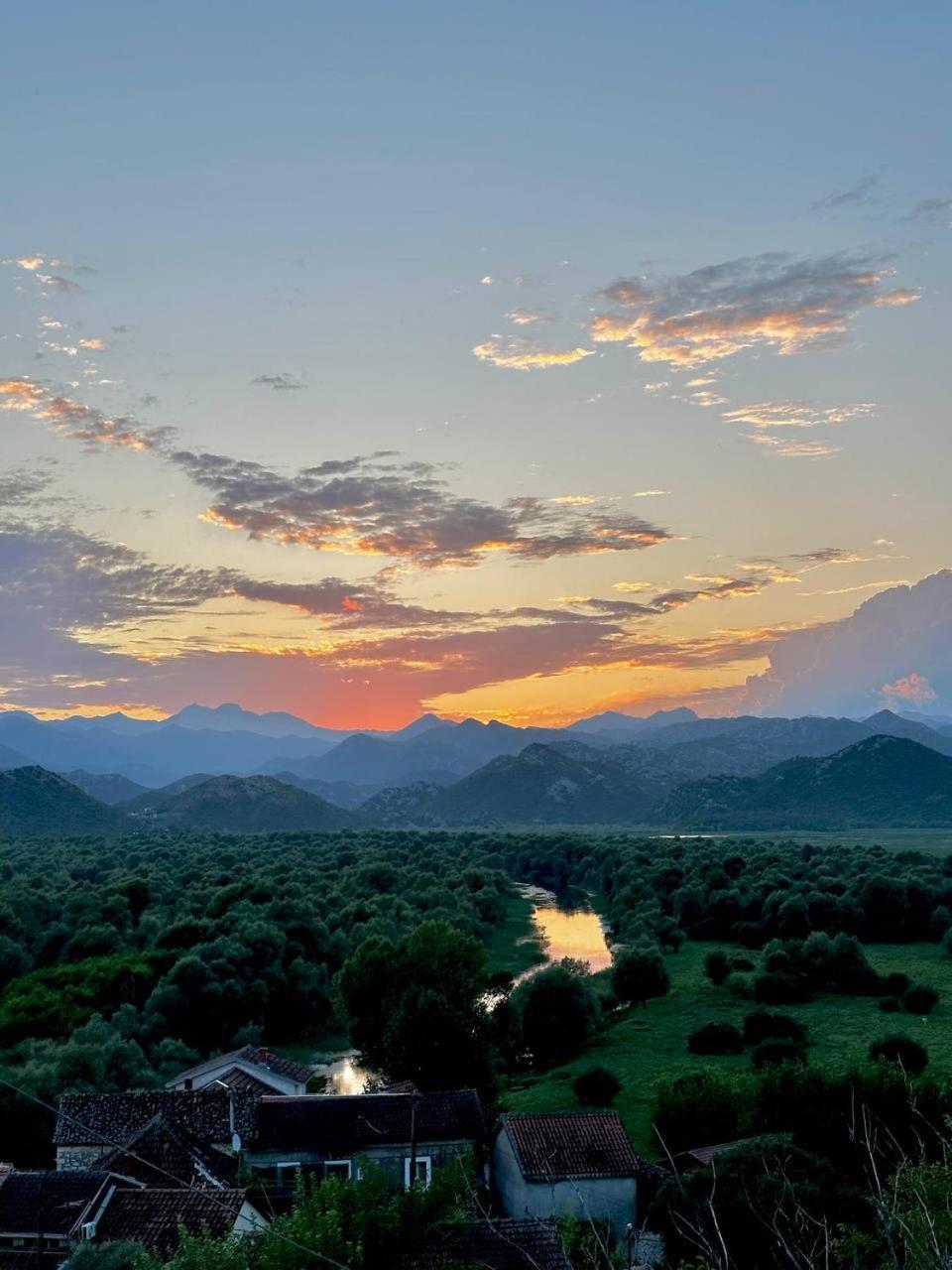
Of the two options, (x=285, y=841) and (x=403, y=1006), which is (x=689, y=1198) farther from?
(x=285, y=841)

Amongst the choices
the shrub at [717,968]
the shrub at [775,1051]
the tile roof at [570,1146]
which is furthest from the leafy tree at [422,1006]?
the shrub at [717,968]

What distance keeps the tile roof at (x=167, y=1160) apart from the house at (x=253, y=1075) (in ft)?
20.2

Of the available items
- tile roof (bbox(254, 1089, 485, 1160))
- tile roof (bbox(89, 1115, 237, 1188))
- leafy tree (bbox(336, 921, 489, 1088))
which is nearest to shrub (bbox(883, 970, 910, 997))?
leafy tree (bbox(336, 921, 489, 1088))

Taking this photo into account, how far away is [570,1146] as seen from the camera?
2773 cm

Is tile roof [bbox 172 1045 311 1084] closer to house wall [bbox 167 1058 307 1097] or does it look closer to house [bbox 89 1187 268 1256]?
house wall [bbox 167 1058 307 1097]

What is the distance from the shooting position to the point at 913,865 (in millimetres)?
98500

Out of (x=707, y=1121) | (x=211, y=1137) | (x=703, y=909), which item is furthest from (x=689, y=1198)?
(x=703, y=909)

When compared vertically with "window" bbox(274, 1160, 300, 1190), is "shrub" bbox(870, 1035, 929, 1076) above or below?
below

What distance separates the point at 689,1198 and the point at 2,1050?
103ft

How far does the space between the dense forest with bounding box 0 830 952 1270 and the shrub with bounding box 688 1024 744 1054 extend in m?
0.17

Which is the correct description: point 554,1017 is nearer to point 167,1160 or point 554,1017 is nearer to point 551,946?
point 167,1160

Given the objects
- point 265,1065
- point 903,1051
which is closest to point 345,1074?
point 265,1065

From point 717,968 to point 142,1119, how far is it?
1582 inches

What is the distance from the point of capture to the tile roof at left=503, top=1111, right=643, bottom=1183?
1049 inches
